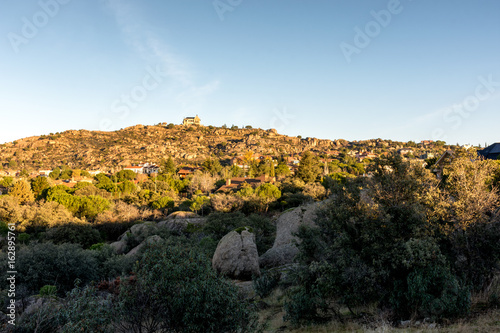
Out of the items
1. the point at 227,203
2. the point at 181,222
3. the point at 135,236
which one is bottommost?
the point at 135,236

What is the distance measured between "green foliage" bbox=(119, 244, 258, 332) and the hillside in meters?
120

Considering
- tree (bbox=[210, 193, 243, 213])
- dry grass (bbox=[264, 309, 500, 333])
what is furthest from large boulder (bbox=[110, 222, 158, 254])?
dry grass (bbox=[264, 309, 500, 333])

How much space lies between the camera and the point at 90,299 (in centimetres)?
658

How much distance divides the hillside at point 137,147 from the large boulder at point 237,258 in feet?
363

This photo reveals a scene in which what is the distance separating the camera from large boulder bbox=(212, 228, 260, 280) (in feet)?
56.1

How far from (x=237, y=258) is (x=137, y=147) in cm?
13921

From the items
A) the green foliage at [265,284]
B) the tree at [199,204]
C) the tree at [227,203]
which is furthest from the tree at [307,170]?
the green foliage at [265,284]

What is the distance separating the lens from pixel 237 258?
17.4m

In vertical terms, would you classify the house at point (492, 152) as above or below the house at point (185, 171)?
below

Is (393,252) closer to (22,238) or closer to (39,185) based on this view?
(22,238)

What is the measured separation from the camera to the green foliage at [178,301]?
6.73m

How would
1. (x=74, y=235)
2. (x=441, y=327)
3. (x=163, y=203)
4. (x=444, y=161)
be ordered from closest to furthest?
(x=441, y=327) < (x=444, y=161) < (x=74, y=235) < (x=163, y=203)

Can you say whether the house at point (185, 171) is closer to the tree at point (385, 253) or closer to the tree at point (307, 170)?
the tree at point (307, 170)

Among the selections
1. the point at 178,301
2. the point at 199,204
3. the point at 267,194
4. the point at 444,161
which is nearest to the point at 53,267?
the point at 178,301
